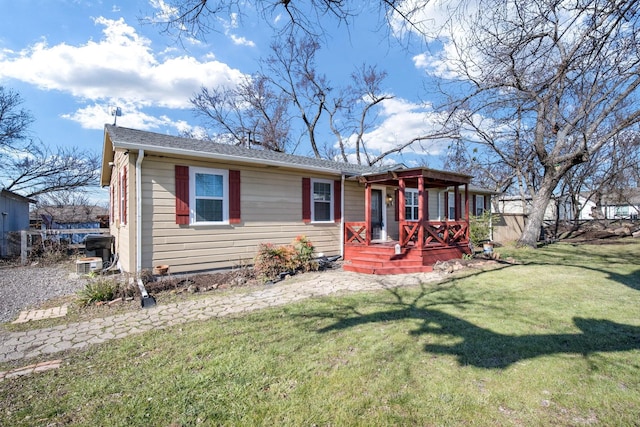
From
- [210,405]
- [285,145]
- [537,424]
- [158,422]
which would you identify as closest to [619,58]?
[537,424]

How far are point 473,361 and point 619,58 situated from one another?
14.2 ft

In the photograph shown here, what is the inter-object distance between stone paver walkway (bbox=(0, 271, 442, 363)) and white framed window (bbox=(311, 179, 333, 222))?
262 cm

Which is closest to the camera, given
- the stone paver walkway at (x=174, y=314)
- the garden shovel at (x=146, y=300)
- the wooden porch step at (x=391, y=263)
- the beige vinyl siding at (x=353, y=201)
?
the stone paver walkway at (x=174, y=314)

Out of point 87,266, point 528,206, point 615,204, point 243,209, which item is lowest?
point 87,266

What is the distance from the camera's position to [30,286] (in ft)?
22.3

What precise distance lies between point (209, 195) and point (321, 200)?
3515 millimetres

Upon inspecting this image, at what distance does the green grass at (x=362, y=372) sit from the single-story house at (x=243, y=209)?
3.30 m

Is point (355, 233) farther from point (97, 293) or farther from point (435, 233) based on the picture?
point (97, 293)

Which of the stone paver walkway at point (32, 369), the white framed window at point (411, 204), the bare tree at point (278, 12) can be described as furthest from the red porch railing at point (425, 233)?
the stone paver walkway at point (32, 369)

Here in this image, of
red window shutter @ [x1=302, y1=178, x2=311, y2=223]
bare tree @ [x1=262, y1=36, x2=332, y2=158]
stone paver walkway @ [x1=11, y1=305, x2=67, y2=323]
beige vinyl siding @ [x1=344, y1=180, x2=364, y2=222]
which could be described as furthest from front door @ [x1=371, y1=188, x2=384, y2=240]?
bare tree @ [x1=262, y1=36, x2=332, y2=158]

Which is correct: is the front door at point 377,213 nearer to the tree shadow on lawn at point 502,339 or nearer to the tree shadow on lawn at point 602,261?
the tree shadow on lawn at point 602,261

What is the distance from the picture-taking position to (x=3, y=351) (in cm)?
352

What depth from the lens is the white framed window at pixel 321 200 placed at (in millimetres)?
9430

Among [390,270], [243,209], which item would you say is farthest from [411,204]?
[243,209]
